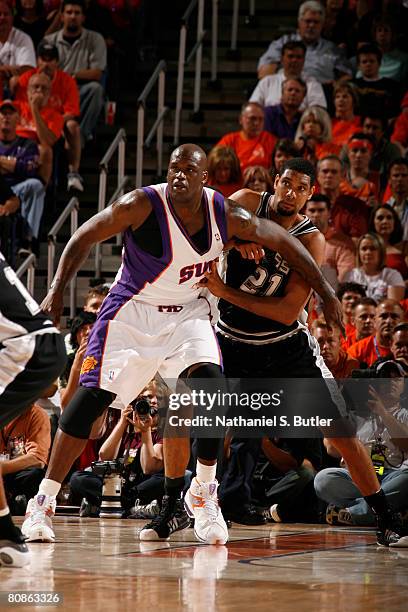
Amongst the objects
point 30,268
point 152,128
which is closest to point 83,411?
point 30,268

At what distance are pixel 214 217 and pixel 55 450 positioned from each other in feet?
4.10

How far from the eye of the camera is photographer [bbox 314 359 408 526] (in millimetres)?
6539

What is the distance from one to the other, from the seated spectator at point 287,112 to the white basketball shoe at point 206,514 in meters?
5.53

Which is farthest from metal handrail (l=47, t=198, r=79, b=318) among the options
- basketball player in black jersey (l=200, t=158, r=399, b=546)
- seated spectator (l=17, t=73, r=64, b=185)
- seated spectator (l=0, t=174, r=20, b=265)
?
basketball player in black jersey (l=200, t=158, r=399, b=546)

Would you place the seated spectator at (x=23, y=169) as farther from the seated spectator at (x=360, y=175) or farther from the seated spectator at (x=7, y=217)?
the seated spectator at (x=360, y=175)

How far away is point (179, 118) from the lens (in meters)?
10.8

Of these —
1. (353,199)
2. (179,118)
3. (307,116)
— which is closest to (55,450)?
(353,199)

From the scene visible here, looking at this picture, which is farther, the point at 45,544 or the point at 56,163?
the point at 56,163

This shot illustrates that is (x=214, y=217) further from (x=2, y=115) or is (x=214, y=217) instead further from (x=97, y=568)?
(x=2, y=115)

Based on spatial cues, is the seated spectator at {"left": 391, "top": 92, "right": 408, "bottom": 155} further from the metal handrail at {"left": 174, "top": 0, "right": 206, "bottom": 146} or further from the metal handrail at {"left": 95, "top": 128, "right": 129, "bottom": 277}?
the metal handrail at {"left": 95, "top": 128, "right": 129, "bottom": 277}

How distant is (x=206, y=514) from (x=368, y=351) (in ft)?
9.19

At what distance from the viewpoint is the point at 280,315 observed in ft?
17.7

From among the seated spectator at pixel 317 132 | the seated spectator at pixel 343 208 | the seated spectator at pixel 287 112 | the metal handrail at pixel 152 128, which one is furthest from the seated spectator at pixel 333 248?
the metal handrail at pixel 152 128

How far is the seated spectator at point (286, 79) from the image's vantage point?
1040 centimetres
